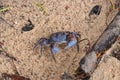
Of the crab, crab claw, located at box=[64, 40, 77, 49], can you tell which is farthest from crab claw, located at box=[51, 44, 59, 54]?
crab claw, located at box=[64, 40, 77, 49]

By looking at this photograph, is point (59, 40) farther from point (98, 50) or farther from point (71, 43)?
point (98, 50)

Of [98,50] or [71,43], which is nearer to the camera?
[98,50]

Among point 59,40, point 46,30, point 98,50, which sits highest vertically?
point 46,30

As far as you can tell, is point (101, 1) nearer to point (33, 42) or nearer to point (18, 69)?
point (33, 42)

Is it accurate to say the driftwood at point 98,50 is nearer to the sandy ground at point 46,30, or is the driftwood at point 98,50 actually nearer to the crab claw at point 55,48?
the sandy ground at point 46,30

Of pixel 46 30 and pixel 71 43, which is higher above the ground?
pixel 46 30

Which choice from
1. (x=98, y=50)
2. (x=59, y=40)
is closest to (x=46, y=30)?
(x=59, y=40)

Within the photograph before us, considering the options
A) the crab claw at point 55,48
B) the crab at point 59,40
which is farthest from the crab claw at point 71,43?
the crab claw at point 55,48
